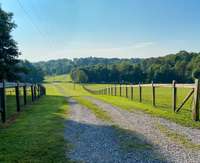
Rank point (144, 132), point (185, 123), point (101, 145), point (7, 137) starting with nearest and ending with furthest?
1. point (101, 145)
2. point (7, 137)
3. point (144, 132)
4. point (185, 123)

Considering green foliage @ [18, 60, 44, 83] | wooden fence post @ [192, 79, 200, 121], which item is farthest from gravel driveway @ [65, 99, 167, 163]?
green foliage @ [18, 60, 44, 83]

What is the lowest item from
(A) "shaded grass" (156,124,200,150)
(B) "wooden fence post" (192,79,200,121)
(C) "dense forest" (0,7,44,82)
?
(A) "shaded grass" (156,124,200,150)

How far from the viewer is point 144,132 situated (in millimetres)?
7672

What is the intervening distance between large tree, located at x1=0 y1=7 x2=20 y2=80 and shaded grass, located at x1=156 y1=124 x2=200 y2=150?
27.4 m

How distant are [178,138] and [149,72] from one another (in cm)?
8384

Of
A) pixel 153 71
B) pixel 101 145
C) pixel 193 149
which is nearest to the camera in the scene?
pixel 193 149

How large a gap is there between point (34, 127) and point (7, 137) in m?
1.44

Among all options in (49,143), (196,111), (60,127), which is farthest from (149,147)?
(196,111)

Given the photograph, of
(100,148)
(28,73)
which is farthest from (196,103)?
(28,73)

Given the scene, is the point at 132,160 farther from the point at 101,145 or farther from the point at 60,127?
the point at 60,127

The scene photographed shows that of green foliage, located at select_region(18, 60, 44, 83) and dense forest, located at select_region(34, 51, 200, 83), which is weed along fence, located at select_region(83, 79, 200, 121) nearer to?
green foliage, located at select_region(18, 60, 44, 83)

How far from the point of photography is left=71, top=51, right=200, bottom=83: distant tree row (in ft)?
259

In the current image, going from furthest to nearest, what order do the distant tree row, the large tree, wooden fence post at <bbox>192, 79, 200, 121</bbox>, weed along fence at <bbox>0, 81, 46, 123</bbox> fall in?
1. the distant tree row
2. the large tree
3. weed along fence at <bbox>0, 81, 46, 123</bbox>
4. wooden fence post at <bbox>192, 79, 200, 121</bbox>

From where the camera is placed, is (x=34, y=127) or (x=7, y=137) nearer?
(x=7, y=137)
